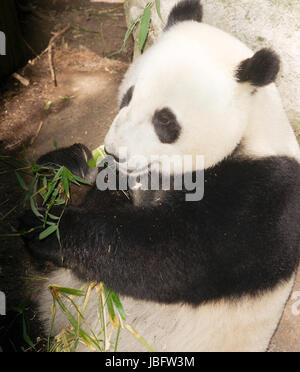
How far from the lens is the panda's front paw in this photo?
2.34m

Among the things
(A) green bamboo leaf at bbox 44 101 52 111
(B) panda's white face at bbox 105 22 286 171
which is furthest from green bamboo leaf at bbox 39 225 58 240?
(A) green bamboo leaf at bbox 44 101 52 111

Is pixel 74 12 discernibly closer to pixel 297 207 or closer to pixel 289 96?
pixel 289 96

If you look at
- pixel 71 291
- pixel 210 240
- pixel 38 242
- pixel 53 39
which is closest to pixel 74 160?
pixel 38 242

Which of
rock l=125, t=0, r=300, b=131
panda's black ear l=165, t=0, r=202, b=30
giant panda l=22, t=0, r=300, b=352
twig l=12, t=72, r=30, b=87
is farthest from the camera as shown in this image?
twig l=12, t=72, r=30, b=87

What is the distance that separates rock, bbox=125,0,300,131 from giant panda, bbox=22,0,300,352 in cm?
80

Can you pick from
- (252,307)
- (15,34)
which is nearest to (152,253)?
(252,307)

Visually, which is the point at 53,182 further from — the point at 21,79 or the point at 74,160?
the point at 21,79

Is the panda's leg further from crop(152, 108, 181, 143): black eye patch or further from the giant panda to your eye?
crop(152, 108, 181, 143): black eye patch

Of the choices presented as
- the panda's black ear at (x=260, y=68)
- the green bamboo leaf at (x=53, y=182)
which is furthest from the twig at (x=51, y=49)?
the panda's black ear at (x=260, y=68)

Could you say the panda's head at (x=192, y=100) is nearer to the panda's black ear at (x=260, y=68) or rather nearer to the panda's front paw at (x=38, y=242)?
the panda's black ear at (x=260, y=68)

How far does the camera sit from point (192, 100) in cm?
210

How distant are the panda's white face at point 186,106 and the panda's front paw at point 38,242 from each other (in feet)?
2.16

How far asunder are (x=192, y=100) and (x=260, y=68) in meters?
0.39

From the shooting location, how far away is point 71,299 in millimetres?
2572
